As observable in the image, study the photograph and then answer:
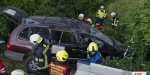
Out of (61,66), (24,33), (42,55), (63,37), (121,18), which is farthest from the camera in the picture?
(121,18)

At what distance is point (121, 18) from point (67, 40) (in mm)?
5834

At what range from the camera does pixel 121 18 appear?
13.2m

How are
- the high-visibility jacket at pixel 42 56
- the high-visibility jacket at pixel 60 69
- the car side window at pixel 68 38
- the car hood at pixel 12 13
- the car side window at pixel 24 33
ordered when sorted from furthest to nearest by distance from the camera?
the car hood at pixel 12 13
the car side window at pixel 24 33
the car side window at pixel 68 38
the high-visibility jacket at pixel 42 56
the high-visibility jacket at pixel 60 69

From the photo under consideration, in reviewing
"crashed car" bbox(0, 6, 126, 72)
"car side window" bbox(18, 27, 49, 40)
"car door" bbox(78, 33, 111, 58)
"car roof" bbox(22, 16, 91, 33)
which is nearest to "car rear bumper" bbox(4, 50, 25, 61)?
"crashed car" bbox(0, 6, 126, 72)

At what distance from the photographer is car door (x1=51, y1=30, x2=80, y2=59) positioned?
798 cm

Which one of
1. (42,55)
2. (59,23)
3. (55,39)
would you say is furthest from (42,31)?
(42,55)

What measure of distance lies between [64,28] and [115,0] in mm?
7345

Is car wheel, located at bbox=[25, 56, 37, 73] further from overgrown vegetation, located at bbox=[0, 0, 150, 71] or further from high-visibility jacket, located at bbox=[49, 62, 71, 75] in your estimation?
high-visibility jacket, located at bbox=[49, 62, 71, 75]

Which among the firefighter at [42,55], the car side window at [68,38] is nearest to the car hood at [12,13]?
the car side window at [68,38]

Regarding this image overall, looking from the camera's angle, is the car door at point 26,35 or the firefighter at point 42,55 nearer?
the firefighter at point 42,55

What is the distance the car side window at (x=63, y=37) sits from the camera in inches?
314

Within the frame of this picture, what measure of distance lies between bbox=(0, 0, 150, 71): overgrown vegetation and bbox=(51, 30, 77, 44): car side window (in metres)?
1.61

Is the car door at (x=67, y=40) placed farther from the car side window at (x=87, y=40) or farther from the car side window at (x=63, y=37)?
the car side window at (x=87, y=40)

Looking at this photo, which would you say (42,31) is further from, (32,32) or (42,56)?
(42,56)
